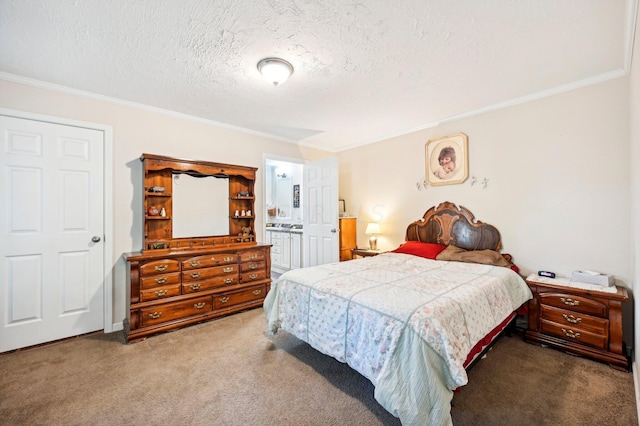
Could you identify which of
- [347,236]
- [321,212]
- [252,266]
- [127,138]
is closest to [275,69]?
[127,138]

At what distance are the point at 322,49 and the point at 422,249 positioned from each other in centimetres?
262

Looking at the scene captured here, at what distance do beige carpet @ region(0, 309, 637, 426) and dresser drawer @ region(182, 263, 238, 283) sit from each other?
2.30 ft

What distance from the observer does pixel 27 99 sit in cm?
260

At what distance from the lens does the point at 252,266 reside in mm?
3602

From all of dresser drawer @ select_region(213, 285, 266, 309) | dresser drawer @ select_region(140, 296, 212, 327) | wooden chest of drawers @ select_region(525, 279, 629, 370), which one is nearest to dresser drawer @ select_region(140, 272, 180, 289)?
dresser drawer @ select_region(140, 296, 212, 327)

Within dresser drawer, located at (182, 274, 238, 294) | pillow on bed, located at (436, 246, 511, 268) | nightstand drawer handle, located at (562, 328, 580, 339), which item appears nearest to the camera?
nightstand drawer handle, located at (562, 328, 580, 339)

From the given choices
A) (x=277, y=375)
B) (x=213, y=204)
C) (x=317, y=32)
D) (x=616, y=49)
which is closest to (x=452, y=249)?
(x=616, y=49)

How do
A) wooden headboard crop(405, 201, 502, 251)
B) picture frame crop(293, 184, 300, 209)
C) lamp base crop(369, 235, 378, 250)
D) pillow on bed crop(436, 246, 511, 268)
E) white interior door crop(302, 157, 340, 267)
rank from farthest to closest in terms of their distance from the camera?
picture frame crop(293, 184, 300, 209) < lamp base crop(369, 235, 378, 250) < white interior door crop(302, 157, 340, 267) < wooden headboard crop(405, 201, 502, 251) < pillow on bed crop(436, 246, 511, 268)

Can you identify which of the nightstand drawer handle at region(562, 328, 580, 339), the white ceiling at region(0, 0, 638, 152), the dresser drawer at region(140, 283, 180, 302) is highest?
the white ceiling at region(0, 0, 638, 152)

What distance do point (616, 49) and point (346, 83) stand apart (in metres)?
2.16

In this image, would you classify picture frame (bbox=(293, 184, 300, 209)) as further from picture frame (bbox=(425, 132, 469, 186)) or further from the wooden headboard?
picture frame (bbox=(425, 132, 469, 186))

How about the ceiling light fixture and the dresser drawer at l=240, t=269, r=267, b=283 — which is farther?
the dresser drawer at l=240, t=269, r=267, b=283

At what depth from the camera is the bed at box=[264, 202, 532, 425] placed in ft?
4.90

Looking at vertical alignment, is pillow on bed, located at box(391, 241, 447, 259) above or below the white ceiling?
below
